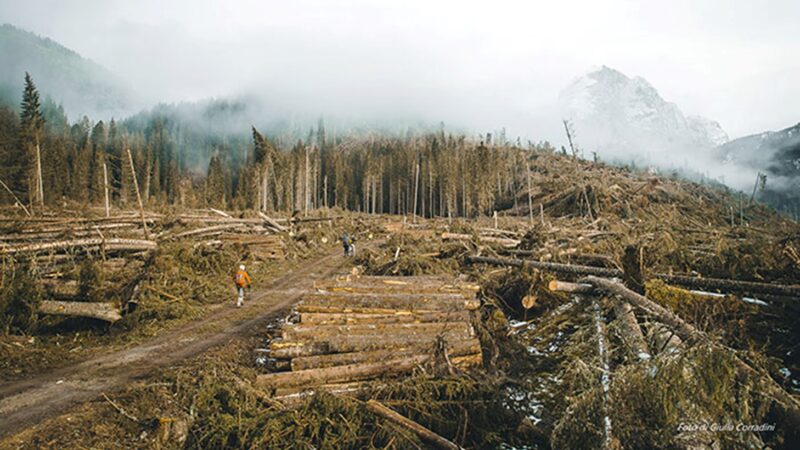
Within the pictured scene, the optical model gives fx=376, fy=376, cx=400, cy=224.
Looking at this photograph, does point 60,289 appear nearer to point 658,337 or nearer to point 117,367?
point 117,367

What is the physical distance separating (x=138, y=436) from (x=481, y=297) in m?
8.07

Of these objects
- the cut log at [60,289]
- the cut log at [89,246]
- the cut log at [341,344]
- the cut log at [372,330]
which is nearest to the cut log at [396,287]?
the cut log at [372,330]

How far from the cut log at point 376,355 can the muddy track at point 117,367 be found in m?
4.08

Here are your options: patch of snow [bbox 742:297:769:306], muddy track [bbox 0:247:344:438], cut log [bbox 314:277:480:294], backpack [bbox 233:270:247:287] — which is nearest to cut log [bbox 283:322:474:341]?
cut log [bbox 314:277:480:294]

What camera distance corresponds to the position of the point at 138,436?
5.68m

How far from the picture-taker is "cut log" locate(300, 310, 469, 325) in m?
7.88

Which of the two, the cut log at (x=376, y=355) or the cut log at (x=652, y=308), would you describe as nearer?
the cut log at (x=652, y=308)

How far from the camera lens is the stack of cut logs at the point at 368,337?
641 centimetres

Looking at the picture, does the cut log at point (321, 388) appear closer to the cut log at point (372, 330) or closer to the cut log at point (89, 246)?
the cut log at point (372, 330)

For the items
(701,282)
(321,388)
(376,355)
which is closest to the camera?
(321,388)

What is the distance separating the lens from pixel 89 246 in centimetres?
1330

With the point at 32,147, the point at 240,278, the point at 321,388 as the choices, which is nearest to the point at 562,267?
the point at 321,388

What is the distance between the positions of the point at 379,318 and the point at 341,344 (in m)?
1.28

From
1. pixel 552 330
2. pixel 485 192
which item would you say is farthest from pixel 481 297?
pixel 485 192
